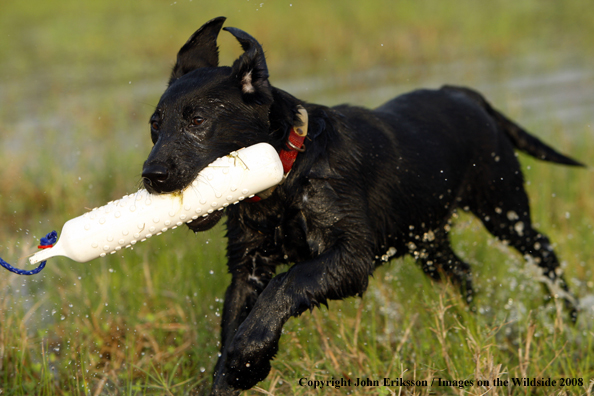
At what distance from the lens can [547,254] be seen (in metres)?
4.22

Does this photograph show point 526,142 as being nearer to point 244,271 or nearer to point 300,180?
point 300,180

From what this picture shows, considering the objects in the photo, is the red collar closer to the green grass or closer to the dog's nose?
the dog's nose

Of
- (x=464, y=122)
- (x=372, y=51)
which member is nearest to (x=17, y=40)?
(x=372, y=51)

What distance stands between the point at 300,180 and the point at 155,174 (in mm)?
684

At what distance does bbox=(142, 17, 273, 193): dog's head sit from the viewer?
265 centimetres

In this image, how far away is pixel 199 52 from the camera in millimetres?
3170

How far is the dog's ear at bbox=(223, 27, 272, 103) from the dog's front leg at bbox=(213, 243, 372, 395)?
2.57 ft

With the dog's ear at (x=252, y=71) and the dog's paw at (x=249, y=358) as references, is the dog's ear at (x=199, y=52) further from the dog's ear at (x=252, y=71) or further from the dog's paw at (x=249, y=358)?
the dog's paw at (x=249, y=358)

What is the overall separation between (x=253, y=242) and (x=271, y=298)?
1.54ft

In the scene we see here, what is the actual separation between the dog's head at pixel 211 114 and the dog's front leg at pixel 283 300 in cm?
61

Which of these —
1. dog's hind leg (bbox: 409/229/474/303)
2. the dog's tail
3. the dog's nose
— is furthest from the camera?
the dog's tail

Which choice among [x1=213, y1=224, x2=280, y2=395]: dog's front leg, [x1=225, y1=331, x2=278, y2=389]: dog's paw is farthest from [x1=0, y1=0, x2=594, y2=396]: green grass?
[x1=213, y1=224, x2=280, y2=395]: dog's front leg

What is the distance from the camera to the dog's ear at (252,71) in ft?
8.97

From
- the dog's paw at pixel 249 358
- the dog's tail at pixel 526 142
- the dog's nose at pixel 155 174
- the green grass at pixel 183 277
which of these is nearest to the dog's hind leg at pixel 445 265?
the green grass at pixel 183 277
